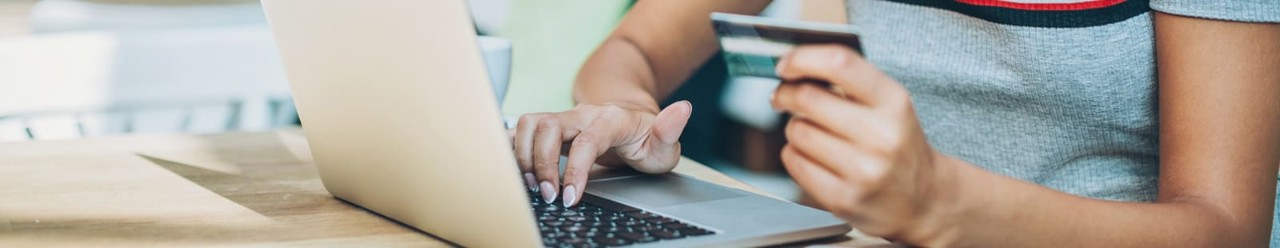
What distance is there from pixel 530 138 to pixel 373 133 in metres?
0.17

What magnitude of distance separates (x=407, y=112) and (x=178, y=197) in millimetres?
274

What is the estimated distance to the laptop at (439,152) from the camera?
0.53m

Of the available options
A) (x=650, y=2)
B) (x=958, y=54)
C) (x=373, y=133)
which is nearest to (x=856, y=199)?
(x=373, y=133)

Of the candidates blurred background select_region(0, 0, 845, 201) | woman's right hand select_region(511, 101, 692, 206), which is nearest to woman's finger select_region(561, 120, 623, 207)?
woman's right hand select_region(511, 101, 692, 206)

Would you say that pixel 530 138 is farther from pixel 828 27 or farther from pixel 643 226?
pixel 828 27

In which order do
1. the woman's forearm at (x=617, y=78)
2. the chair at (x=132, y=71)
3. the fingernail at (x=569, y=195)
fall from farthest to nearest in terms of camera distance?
the chair at (x=132, y=71)
the woman's forearm at (x=617, y=78)
the fingernail at (x=569, y=195)

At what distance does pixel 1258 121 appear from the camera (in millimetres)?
773

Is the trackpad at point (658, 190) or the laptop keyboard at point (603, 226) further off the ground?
the laptop keyboard at point (603, 226)

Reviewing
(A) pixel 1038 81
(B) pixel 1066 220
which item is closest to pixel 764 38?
(B) pixel 1066 220

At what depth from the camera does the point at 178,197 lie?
794 mm

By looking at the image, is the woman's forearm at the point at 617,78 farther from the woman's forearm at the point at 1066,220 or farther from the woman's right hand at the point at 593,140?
the woman's forearm at the point at 1066,220

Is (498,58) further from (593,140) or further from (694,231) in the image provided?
(694,231)

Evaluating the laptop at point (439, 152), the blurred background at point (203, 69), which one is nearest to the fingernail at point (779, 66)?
the laptop at point (439, 152)

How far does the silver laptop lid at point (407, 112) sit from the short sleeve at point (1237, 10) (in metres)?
0.49
